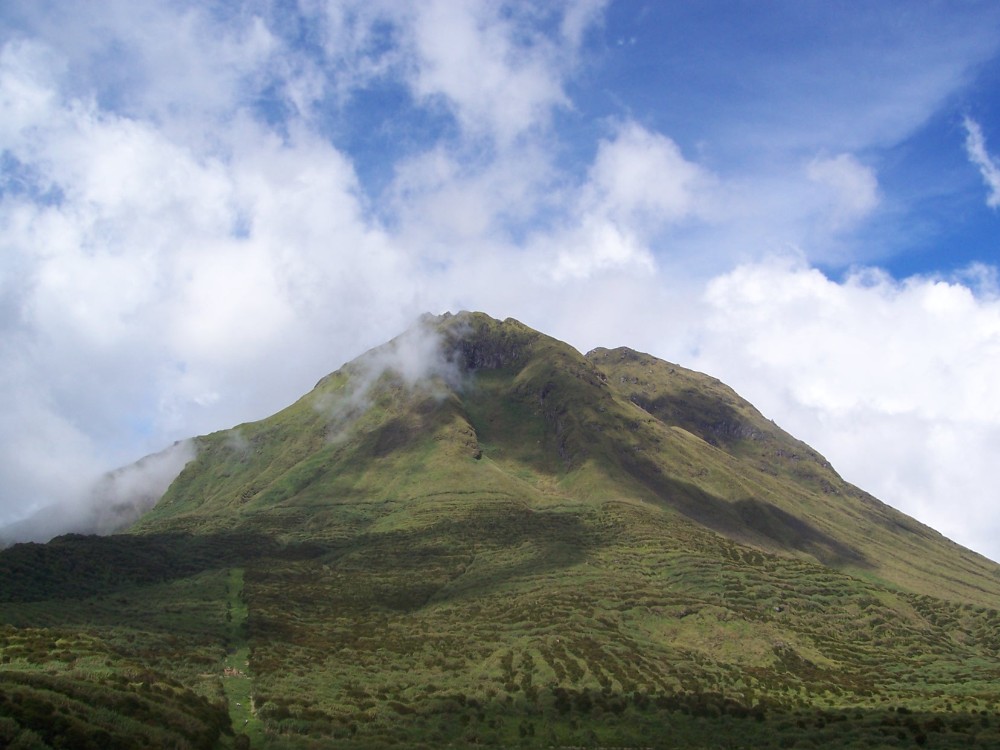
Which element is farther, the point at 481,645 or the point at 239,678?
the point at 481,645

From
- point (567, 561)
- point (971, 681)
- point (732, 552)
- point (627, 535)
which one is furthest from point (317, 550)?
point (971, 681)

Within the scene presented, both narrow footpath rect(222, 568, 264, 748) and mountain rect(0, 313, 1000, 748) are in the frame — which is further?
mountain rect(0, 313, 1000, 748)

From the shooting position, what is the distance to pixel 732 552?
191750mm

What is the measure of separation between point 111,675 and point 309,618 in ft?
245

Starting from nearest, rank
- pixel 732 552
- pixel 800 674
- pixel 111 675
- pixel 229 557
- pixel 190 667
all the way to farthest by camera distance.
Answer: pixel 111 675, pixel 190 667, pixel 800 674, pixel 229 557, pixel 732 552

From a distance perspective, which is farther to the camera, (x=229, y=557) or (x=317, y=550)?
(x=317, y=550)

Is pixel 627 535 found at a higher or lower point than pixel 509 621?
higher

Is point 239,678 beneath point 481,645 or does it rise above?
above

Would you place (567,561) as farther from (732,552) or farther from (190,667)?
(190,667)

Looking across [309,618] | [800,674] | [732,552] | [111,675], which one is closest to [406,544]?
[309,618]

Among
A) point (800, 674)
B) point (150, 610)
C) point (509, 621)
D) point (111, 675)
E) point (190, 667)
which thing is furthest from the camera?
point (509, 621)

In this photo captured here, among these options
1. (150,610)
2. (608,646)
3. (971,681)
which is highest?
(150,610)

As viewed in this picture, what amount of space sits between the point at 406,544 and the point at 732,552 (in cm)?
8639

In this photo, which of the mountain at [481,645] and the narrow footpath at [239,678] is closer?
the narrow footpath at [239,678]
